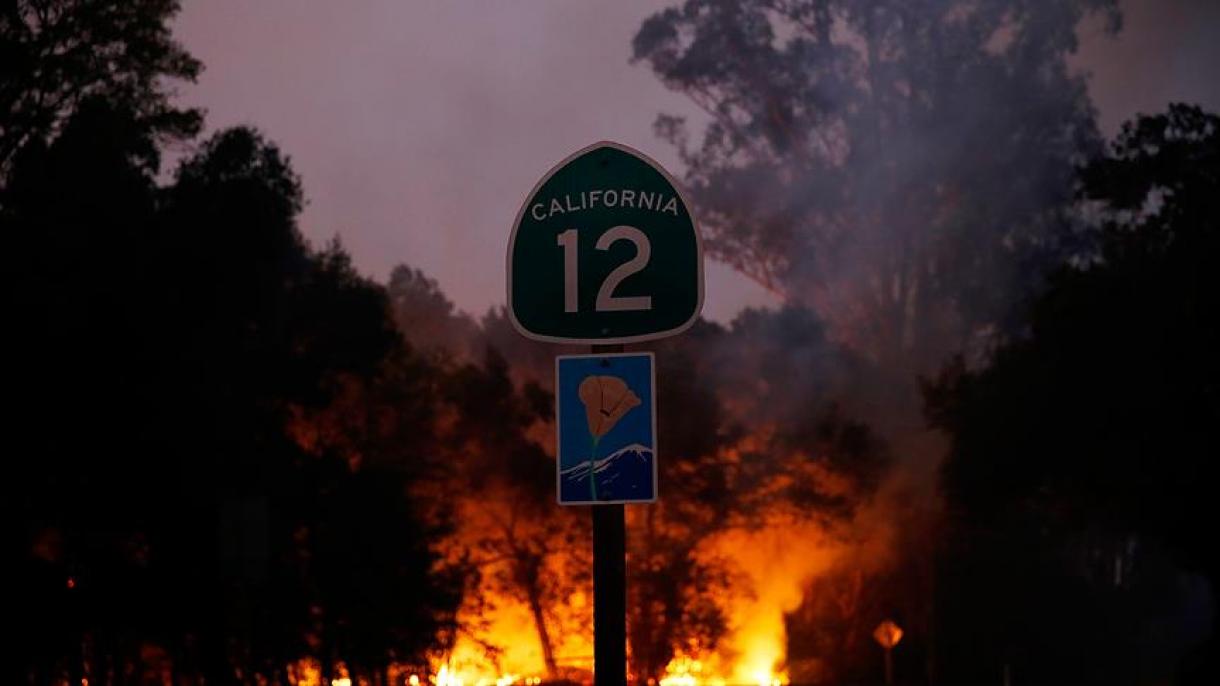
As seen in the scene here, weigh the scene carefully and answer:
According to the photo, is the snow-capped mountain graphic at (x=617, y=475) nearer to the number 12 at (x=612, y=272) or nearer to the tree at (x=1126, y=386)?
the number 12 at (x=612, y=272)

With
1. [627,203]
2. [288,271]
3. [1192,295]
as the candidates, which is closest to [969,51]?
[1192,295]

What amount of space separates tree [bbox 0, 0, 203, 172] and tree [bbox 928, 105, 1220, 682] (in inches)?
655

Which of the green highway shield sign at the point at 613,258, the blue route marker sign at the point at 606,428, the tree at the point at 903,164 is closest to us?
the blue route marker sign at the point at 606,428

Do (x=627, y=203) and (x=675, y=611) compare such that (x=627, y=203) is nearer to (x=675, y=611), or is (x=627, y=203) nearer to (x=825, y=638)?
(x=675, y=611)

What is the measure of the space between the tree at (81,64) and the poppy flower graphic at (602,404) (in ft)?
70.9

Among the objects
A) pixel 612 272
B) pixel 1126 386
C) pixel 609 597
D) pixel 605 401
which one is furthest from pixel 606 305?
pixel 1126 386

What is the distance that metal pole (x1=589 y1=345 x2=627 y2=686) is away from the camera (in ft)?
21.6

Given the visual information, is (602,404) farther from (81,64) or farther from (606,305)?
(81,64)

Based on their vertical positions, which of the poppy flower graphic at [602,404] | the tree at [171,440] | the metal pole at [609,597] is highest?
the tree at [171,440]

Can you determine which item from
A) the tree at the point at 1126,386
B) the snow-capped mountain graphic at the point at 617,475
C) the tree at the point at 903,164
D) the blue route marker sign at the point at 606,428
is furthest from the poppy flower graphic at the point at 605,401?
the tree at the point at 903,164

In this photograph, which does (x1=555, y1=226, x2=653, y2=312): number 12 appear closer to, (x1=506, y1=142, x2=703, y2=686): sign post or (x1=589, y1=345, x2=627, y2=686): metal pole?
(x1=506, y1=142, x2=703, y2=686): sign post

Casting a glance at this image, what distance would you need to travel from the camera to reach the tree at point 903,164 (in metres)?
50.8

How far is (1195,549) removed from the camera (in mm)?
33031

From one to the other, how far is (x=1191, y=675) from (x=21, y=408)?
2381 centimetres
